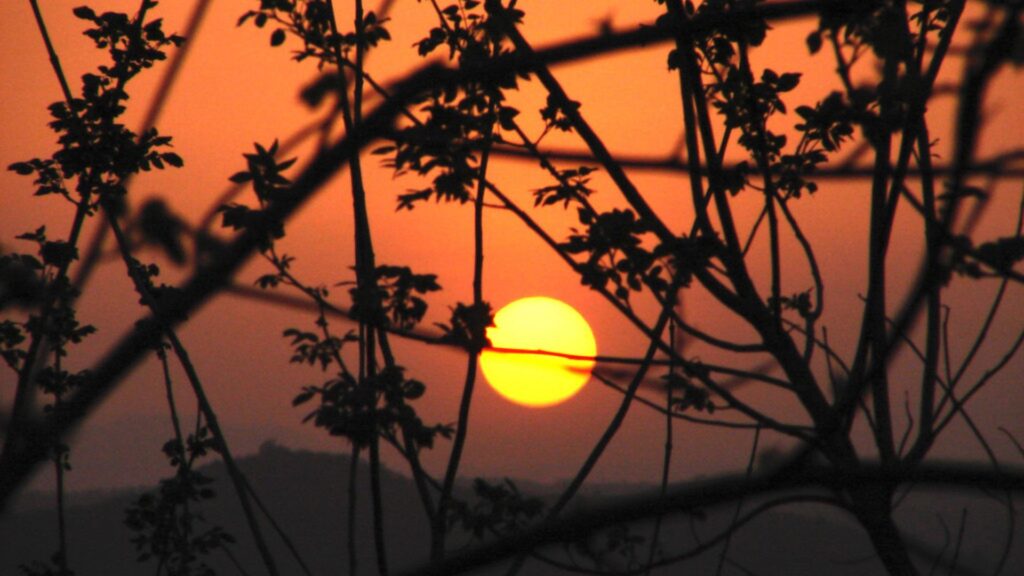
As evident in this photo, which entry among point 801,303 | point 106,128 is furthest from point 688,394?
point 106,128

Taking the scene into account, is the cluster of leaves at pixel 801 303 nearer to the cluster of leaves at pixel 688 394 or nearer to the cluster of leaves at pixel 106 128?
the cluster of leaves at pixel 688 394

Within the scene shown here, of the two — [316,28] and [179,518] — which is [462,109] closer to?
[316,28]

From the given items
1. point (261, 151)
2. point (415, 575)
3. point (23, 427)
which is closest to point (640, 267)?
point (261, 151)

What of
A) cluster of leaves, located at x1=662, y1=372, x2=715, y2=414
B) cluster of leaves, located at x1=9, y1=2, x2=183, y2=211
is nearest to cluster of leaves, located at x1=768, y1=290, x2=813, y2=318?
cluster of leaves, located at x1=662, y1=372, x2=715, y2=414

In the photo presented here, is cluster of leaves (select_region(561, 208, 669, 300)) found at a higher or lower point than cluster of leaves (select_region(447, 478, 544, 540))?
higher

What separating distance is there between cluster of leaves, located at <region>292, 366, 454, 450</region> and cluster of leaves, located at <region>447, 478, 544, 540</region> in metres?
0.83

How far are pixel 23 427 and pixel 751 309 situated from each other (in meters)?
3.81

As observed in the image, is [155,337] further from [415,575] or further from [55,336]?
[55,336]

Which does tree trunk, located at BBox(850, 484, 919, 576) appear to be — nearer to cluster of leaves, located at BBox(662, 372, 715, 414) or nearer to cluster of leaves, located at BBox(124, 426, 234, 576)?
cluster of leaves, located at BBox(662, 372, 715, 414)

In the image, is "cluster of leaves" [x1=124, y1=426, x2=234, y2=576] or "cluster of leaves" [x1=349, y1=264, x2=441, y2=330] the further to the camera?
"cluster of leaves" [x1=124, y1=426, x2=234, y2=576]

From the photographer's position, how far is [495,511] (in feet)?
16.3

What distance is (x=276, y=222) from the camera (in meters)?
0.68

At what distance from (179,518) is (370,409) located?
11.1 feet

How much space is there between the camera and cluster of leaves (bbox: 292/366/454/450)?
3.93m
